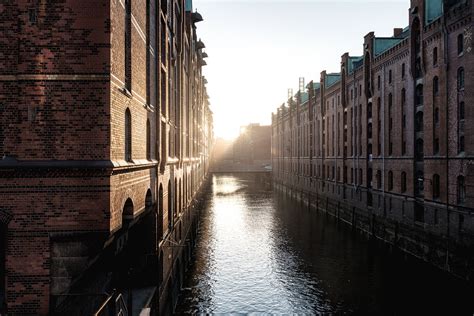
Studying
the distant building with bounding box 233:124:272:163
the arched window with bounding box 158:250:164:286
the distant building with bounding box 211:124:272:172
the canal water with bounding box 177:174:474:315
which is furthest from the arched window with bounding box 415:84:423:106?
the distant building with bounding box 233:124:272:163

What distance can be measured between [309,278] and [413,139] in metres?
13.7

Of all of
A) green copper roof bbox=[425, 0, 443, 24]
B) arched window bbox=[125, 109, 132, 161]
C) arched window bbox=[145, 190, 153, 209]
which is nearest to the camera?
arched window bbox=[125, 109, 132, 161]

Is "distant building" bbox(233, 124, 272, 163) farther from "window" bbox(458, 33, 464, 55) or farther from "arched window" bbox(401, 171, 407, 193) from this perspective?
"window" bbox(458, 33, 464, 55)

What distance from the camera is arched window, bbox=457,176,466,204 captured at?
72.4 ft

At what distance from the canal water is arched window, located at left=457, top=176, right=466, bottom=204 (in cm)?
433

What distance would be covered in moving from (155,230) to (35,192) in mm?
6217

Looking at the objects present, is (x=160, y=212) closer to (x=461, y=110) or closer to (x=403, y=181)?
(x=461, y=110)


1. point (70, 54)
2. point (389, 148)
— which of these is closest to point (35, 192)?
point (70, 54)

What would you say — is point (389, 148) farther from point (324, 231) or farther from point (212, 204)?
point (212, 204)

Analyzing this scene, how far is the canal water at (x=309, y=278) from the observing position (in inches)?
712

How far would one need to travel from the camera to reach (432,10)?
26.6 metres

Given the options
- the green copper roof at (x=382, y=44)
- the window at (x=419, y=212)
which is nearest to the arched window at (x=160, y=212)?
the window at (x=419, y=212)

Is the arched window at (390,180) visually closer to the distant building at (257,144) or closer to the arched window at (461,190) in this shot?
the arched window at (461,190)

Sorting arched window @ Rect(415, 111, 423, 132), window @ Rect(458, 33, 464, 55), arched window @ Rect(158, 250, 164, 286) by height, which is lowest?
arched window @ Rect(158, 250, 164, 286)
